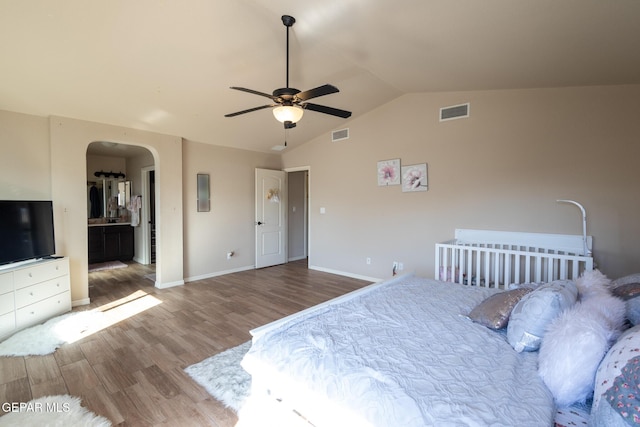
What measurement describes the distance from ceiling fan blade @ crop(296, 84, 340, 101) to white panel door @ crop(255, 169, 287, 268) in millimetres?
3730

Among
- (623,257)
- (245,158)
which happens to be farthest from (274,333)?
(245,158)

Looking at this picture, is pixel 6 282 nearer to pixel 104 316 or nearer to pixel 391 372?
pixel 104 316

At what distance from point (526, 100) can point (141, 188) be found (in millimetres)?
Answer: 7375

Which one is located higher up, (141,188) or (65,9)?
(65,9)

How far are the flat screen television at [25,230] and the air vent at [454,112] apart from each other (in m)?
5.36

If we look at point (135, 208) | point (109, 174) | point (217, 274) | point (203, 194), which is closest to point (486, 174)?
point (203, 194)

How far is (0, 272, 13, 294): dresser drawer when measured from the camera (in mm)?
2906

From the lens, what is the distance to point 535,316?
1.49 meters

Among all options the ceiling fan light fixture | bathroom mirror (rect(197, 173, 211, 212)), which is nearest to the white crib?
the ceiling fan light fixture

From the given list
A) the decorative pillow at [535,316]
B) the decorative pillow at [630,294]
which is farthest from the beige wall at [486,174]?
A: the decorative pillow at [535,316]

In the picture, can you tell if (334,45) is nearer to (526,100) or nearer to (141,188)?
(526,100)

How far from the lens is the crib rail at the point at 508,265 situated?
2.96m

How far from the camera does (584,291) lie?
1.79 metres

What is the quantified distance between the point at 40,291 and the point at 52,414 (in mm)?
2043
